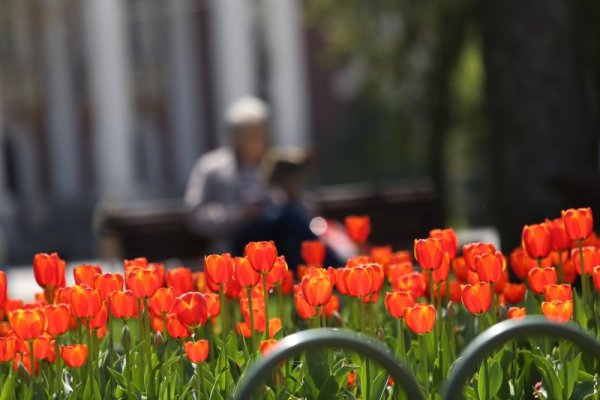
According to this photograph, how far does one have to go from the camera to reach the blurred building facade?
129ft

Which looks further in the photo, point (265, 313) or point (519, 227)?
point (519, 227)

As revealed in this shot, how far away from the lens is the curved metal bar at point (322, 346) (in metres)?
2.73

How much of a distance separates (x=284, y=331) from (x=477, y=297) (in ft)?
1.82

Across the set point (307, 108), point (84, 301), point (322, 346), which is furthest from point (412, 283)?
point (307, 108)

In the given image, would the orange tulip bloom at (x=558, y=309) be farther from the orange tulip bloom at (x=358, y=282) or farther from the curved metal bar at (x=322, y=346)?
the curved metal bar at (x=322, y=346)

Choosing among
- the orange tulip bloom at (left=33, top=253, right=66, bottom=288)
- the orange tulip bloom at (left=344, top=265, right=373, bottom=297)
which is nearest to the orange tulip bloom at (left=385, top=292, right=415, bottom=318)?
the orange tulip bloom at (left=344, top=265, right=373, bottom=297)

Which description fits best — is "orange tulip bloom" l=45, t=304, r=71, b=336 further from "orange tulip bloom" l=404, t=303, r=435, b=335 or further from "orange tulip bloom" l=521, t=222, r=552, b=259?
"orange tulip bloom" l=521, t=222, r=552, b=259

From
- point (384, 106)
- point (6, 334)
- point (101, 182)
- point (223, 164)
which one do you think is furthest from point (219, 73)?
point (6, 334)

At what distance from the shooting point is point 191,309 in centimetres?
361

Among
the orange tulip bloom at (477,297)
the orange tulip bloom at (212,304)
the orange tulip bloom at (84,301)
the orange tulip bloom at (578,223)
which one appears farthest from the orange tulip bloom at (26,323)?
the orange tulip bloom at (578,223)

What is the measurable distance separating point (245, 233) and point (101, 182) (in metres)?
32.4

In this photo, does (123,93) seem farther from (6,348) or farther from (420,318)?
(420,318)

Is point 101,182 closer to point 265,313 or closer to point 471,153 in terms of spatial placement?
point 471,153

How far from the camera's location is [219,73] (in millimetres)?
39969
